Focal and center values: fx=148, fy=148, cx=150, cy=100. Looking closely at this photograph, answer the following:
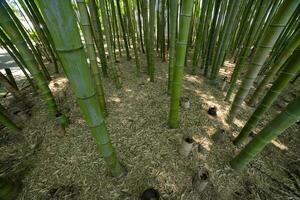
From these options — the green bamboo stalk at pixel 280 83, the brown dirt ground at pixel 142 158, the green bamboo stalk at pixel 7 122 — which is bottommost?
the brown dirt ground at pixel 142 158

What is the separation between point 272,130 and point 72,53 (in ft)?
5.06

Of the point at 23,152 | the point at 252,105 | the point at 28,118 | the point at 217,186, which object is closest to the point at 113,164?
the point at 217,186

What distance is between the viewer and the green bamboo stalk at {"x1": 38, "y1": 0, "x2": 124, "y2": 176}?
594 mm

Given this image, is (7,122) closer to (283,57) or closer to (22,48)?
(22,48)

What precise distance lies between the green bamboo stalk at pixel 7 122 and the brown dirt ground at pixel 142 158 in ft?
0.38

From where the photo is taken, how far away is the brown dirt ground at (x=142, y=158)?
1493mm

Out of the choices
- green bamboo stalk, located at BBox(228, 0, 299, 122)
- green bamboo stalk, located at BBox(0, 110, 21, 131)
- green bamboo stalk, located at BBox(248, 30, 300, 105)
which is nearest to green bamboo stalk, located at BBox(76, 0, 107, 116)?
green bamboo stalk, located at BBox(0, 110, 21, 131)

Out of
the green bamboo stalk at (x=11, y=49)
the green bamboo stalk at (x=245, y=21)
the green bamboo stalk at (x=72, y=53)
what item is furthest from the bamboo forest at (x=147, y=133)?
the green bamboo stalk at (x=11, y=49)

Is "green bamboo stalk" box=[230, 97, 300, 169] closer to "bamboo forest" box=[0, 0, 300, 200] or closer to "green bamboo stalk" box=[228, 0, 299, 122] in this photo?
"bamboo forest" box=[0, 0, 300, 200]

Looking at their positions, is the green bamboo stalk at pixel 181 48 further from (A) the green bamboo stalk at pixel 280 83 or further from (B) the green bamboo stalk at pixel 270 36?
(A) the green bamboo stalk at pixel 280 83

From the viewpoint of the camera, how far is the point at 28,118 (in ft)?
7.18

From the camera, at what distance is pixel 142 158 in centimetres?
175

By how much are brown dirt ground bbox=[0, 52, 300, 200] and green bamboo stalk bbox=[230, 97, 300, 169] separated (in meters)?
0.23

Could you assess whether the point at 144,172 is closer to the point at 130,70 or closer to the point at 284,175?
the point at 284,175
